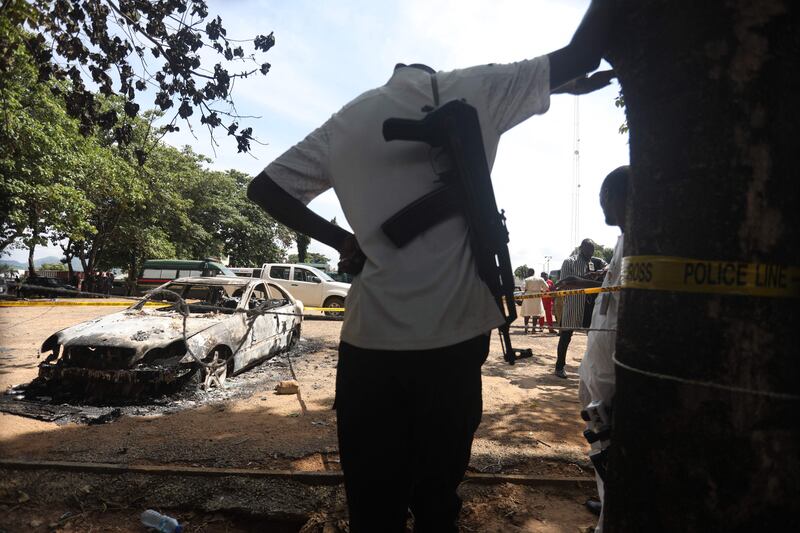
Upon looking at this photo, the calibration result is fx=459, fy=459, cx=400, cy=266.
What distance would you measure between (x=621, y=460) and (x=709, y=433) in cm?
20

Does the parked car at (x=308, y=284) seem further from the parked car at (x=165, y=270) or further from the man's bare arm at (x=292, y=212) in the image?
the man's bare arm at (x=292, y=212)

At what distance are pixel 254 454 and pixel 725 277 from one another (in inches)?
141

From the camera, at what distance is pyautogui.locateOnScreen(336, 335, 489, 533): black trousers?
1215 millimetres

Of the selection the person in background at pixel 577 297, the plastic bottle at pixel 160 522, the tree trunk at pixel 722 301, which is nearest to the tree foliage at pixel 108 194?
the plastic bottle at pixel 160 522

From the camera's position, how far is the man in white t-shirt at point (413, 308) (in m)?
1.20

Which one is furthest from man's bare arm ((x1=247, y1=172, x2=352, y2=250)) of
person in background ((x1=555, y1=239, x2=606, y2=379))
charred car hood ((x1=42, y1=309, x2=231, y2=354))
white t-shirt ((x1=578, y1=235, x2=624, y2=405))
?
person in background ((x1=555, y1=239, x2=606, y2=379))

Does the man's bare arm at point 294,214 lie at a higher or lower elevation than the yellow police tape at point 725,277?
higher

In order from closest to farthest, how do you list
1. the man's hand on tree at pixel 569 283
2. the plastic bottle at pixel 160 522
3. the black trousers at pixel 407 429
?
1. the black trousers at pixel 407 429
2. the plastic bottle at pixel 160 522
3. the man's hand on tree at pixel 569 283

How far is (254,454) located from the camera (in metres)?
3.60

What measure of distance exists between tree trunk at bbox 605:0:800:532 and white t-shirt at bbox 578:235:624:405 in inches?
42.0

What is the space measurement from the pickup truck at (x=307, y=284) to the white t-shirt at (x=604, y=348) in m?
12.4

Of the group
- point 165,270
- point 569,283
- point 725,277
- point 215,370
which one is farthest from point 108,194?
point 725,277

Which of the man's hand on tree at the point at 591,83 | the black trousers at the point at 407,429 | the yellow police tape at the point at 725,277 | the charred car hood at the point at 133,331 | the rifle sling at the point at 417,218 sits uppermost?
the man's hand on tree at the point at 591,83

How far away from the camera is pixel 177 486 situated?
117 inches
